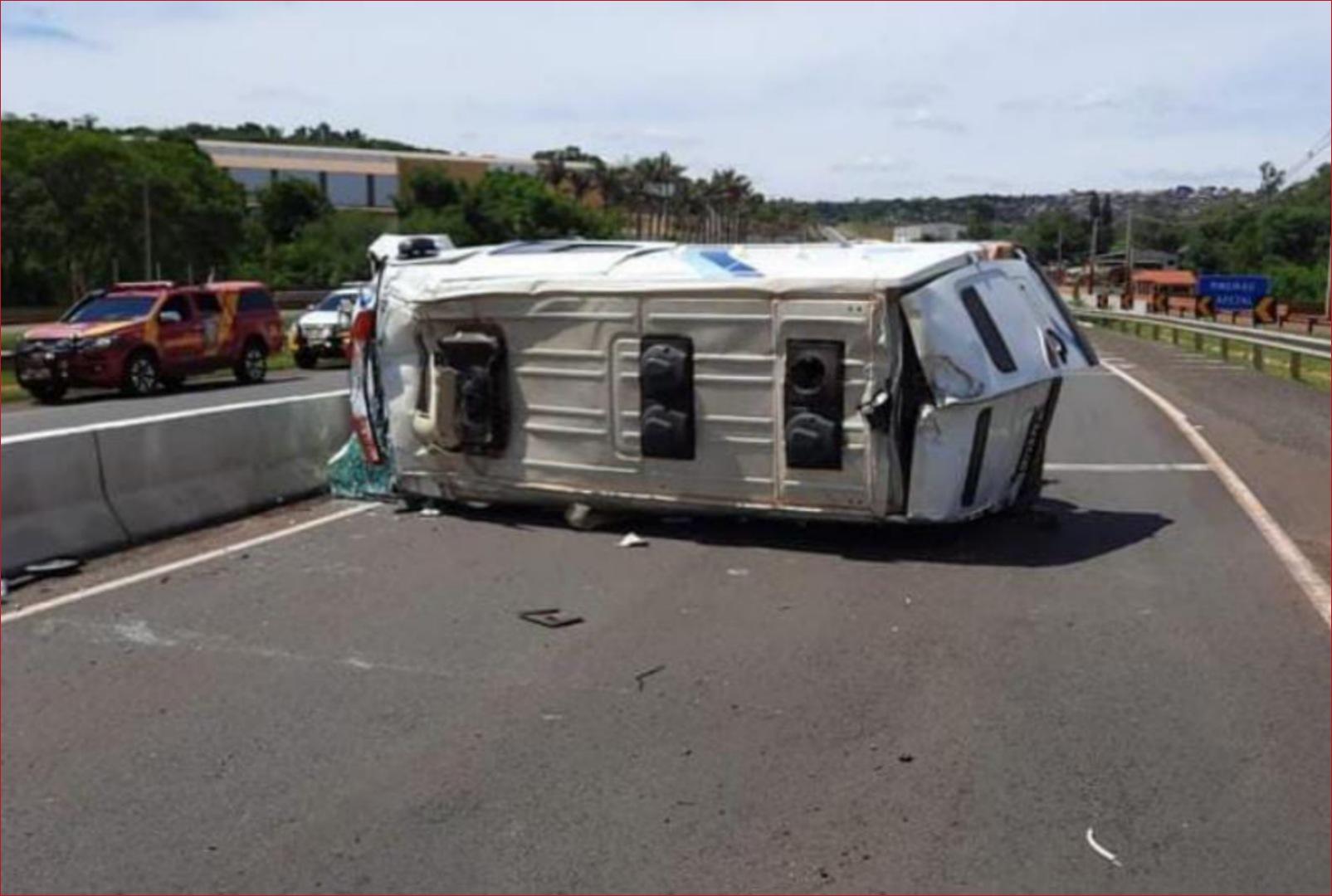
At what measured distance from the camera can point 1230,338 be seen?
30.9m

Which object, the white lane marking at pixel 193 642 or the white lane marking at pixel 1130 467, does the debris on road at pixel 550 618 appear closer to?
the white lane marking at pixel 193 642

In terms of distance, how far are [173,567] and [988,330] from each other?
18.7 ft

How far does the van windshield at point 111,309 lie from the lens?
27375 millimetres

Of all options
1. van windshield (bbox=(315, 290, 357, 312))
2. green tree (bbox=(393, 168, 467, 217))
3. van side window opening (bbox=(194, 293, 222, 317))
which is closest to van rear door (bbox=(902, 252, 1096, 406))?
van side window opening (bbox=(194, 293, 222, 317))

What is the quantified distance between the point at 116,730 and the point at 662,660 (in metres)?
2.49

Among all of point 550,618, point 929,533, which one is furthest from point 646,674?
point 929,533

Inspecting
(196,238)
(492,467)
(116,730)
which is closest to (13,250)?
(196,238)

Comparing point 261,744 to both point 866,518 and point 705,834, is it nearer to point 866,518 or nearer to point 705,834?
point 705,834

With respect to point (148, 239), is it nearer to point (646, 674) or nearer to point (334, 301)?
point (334, 301)

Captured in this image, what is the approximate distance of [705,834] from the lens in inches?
191

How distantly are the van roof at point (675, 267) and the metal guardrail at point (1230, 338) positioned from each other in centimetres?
264

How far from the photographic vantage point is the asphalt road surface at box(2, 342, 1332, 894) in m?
4.68

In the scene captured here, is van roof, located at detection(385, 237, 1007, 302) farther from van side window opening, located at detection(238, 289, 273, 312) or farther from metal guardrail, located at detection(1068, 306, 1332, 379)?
van side window opening, located at detection(238, 289, 273, 312)

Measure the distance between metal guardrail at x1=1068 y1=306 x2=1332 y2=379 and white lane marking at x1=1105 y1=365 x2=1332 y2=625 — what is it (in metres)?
1.47
